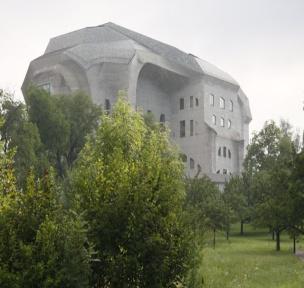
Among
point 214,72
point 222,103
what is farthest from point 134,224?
point 214,72

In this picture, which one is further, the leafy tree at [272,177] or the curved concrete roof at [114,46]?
the curved concrete roof at [114,46]

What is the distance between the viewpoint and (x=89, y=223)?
500 inches

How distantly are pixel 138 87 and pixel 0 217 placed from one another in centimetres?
6999

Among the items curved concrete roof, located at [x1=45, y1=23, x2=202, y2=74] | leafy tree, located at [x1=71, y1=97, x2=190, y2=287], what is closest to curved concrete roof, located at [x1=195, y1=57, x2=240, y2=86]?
curved concrete roof, located at [x1=45, y1=23, x2=202, y2=74]

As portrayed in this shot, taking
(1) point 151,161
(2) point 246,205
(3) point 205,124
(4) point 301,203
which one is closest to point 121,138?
(1) point 151,161

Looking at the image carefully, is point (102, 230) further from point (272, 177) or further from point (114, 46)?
point (114, 46)

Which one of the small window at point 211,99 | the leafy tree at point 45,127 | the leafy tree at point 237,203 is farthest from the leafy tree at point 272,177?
the leafy tree at point 45,127

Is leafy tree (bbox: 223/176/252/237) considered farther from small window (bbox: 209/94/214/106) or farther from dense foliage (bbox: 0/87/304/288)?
dense foliage (bbox: 0/87/304/288)

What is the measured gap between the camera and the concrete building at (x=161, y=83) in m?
71.3

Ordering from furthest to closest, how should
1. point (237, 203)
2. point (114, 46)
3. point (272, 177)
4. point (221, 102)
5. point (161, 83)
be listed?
point (221, 102) < point (161, 83) < point (114, 46) < point (237, 203) < point (272, 177)

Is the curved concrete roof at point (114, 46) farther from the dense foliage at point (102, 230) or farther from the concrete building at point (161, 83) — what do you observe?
the dense foliage at point (102, 230)

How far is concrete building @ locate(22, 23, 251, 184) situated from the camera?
7131cm

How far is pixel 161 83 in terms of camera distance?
8381cm

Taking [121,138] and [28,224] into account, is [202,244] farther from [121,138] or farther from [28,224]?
[121,138]
